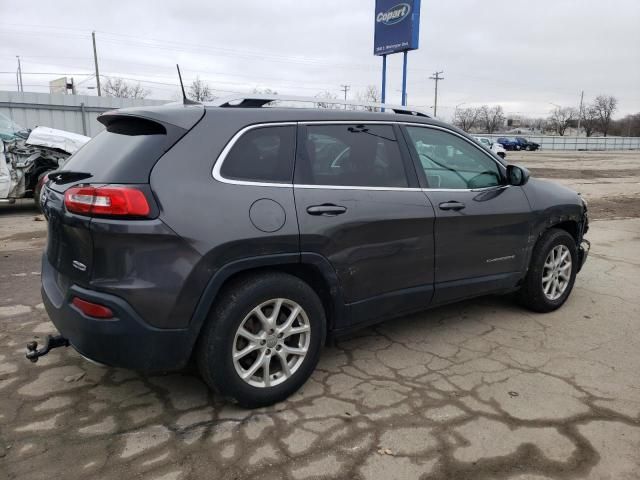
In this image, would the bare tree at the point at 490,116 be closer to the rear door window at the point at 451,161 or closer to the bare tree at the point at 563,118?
the bare tree at the point at 563,118

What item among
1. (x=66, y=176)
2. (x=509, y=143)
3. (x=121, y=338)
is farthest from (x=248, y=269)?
(x=509, y=143)

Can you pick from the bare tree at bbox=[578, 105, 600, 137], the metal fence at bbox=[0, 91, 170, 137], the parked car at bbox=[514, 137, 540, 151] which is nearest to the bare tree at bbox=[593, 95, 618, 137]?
the bare tree at bbox=[578, 105, 600, 137]

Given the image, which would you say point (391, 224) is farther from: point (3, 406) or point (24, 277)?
point (24, 277)

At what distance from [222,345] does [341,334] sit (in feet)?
2.88

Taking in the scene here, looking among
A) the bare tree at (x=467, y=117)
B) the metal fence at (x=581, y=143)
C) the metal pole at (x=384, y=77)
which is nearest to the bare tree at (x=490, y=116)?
the bare tree at (x=467, y=117)

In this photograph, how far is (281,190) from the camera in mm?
2980

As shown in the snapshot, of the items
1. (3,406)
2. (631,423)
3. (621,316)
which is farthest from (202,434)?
(621,316)

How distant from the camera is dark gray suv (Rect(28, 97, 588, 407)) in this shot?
2.61 meters

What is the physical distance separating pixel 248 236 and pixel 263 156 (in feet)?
1.66

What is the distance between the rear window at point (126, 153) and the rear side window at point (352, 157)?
814 millimetres

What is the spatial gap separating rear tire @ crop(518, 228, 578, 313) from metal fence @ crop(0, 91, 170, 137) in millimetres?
18289

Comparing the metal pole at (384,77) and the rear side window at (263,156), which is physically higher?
the metal pole at (384,77)

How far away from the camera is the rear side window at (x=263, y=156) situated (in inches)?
114

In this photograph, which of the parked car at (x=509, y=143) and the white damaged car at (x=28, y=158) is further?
the parked car at (x=509, y=143)
